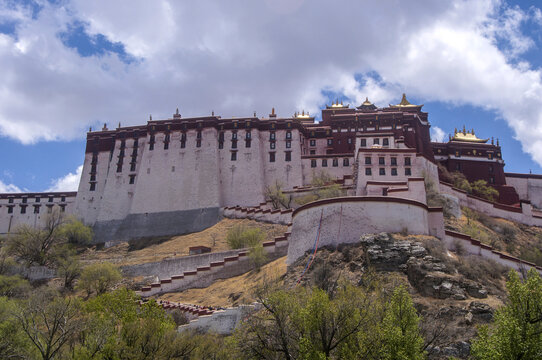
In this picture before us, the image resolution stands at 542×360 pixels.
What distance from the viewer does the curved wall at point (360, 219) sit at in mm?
28781

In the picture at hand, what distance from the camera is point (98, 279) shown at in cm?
3881

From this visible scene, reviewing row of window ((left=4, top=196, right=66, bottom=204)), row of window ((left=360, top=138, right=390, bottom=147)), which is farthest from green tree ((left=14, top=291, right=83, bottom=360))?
row of window ((left=4, top=196, right=66, bottom=204))

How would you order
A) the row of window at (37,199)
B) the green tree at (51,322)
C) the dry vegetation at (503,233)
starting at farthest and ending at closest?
1. the row of window at (37,199)
2. the dry vegetation at (503,233)
3. the green tree at (51,322)

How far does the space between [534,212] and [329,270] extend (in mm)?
27814

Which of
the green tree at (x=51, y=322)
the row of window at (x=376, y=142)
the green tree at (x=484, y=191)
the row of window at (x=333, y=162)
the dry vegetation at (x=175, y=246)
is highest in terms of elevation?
the row of window at (x=376, y=142)

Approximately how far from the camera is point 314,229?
30.0 meters

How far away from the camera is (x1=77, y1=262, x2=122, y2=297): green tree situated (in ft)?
127

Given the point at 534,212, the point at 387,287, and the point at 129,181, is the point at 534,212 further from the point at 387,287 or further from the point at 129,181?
the point at 129,181

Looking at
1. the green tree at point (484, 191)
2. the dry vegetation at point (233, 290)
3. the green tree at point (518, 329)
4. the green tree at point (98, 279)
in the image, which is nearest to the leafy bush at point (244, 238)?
Result: the dry vegetation at point (233, 290)

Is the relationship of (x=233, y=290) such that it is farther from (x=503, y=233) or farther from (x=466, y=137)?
(x=466, y=137)

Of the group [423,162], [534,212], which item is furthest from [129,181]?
[534,212]

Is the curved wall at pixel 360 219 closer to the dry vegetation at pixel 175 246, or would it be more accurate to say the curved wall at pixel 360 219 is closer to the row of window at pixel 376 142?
→ the dry vegetation at pixel 175 246

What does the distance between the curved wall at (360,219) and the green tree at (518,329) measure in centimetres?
1153

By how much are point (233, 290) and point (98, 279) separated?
36.4ft
